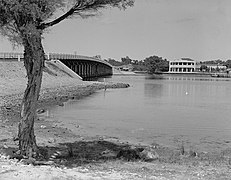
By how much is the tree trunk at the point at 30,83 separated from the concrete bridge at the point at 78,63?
6454 centimetres

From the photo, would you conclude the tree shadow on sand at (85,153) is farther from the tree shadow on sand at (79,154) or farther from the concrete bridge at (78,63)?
the concrete bridge at (78,63)

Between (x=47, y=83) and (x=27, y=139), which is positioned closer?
(x=27, y=139)

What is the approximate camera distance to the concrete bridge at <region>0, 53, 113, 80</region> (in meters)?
78.0

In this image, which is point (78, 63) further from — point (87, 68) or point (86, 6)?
point (86, 6)

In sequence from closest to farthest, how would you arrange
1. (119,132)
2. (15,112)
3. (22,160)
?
1. (22,160)
2. (119,132)
3. (15,112)

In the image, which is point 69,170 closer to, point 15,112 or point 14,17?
point 14,17

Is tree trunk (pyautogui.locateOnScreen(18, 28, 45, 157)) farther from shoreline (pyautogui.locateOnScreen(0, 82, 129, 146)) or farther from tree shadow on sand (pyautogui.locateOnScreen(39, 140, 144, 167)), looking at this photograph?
shoreline (pyautogui.locateOnScreen(0, 82, 129, 146))

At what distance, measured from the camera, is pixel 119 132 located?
25109mm

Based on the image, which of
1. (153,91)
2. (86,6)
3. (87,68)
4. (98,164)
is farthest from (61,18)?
(87,68)

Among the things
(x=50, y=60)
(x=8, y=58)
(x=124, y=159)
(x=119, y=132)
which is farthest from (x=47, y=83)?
(x=124, y=159)

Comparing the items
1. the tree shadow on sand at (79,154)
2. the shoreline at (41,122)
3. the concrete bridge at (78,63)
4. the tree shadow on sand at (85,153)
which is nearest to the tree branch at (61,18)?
the tree shadow on sand at (79,154)

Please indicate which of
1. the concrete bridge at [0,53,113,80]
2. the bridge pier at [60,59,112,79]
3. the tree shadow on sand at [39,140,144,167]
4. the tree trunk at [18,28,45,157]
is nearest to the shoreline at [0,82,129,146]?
the tree shadow on sand at [39,140,144,167]

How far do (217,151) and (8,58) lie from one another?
62.6m

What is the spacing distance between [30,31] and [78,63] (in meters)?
110
